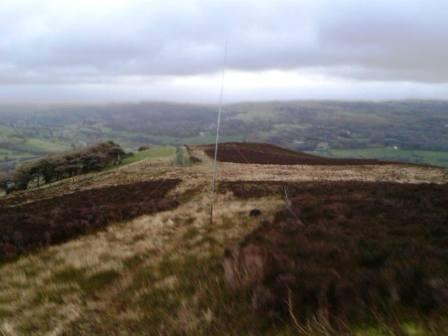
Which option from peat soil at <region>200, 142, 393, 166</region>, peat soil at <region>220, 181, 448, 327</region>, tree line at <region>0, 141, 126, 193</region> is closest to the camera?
peat soil at <region>220, 181, 448, 327</region>

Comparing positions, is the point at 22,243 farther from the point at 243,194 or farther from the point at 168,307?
the point at 243,194

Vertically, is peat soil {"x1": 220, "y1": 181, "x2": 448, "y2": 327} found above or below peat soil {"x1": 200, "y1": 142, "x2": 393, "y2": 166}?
above

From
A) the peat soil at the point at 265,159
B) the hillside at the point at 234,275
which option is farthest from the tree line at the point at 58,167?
the hillside at the point at 234,275

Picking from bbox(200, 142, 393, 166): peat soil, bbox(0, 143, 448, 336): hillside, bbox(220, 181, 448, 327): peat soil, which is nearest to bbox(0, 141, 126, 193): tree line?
bbox(200, 142, 393, 166): peat soil

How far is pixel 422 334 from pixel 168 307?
2914mm

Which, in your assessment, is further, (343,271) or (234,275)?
(234,275)

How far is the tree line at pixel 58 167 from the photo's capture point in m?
51.2

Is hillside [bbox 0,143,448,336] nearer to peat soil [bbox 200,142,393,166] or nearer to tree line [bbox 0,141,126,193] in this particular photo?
peat soil [bbox 200,142,393,166]

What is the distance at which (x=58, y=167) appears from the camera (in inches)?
1978

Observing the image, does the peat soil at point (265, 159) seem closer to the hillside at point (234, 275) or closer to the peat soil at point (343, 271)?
the hillside at point (234, 275)

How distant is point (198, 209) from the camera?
561 inches

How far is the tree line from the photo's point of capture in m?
51.2

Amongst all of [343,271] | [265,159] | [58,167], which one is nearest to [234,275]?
[343,271]

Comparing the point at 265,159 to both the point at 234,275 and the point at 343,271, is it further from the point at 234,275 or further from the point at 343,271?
the point at 343,271
